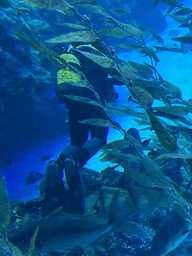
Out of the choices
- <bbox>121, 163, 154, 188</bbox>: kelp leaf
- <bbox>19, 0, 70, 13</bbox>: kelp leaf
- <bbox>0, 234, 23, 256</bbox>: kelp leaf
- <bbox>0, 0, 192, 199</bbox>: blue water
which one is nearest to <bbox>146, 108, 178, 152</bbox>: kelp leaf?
<bbox>121, 163, 154, 188</bbox>: kelp leaf

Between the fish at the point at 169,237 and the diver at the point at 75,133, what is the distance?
849 millimetres

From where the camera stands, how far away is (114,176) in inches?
100

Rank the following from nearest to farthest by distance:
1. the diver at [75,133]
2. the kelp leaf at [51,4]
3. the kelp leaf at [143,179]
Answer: the kelp leaf at [51,4] < the kelp leaf at [143,179] < the diver at [75,133]

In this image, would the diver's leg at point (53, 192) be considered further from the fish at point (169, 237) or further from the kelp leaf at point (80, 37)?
the kelp leaf at point (80, 37)

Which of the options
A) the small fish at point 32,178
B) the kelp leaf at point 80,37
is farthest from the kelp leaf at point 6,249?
the small fish at point 32,178

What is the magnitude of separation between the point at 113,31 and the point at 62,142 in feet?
18.1

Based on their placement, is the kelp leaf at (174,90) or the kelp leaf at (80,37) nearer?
the kelp leaf at (80,37)

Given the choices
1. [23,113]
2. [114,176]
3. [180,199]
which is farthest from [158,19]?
[180,199]

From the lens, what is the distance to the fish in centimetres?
144

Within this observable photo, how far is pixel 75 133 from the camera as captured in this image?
285cm

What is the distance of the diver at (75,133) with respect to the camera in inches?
82.3

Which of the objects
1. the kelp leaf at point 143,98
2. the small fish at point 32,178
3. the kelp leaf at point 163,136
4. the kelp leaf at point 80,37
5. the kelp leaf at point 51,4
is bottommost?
the small fish at point 32,178

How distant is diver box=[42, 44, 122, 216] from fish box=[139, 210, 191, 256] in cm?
85

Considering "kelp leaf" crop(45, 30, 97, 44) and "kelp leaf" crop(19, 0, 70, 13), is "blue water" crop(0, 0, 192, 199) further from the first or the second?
"kelp leaf" crop(19, 0, 70, 13)
